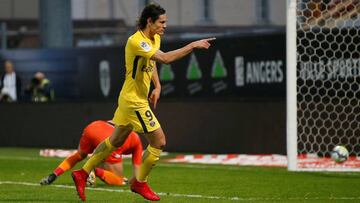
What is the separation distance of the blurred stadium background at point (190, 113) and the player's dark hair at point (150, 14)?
1.77m

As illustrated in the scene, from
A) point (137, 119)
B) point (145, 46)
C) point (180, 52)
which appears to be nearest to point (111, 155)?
point (137, 119)

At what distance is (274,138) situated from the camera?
20719 mm

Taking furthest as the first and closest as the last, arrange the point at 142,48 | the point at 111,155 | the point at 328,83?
the point at 328,83, the point at 111,155, the point at 142,48

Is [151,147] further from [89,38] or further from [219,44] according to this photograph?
[89,38]

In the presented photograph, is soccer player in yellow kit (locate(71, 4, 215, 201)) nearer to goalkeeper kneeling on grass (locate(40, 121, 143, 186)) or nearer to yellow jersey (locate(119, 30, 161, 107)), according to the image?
yellow jersey (locate(119, 30, 161, 107))

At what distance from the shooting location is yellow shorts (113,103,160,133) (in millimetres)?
12188

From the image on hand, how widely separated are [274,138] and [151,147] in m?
8.59

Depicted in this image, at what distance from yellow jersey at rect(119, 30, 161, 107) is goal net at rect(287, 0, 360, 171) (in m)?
6.38

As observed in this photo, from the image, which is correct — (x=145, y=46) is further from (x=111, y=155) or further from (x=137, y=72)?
(x=111, y=155)

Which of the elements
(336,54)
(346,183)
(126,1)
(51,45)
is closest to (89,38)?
(126,1)

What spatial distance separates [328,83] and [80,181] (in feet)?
26.5

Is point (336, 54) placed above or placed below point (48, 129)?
above

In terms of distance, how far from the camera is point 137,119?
40.1ft

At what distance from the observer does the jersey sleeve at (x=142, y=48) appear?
12.1 metres
